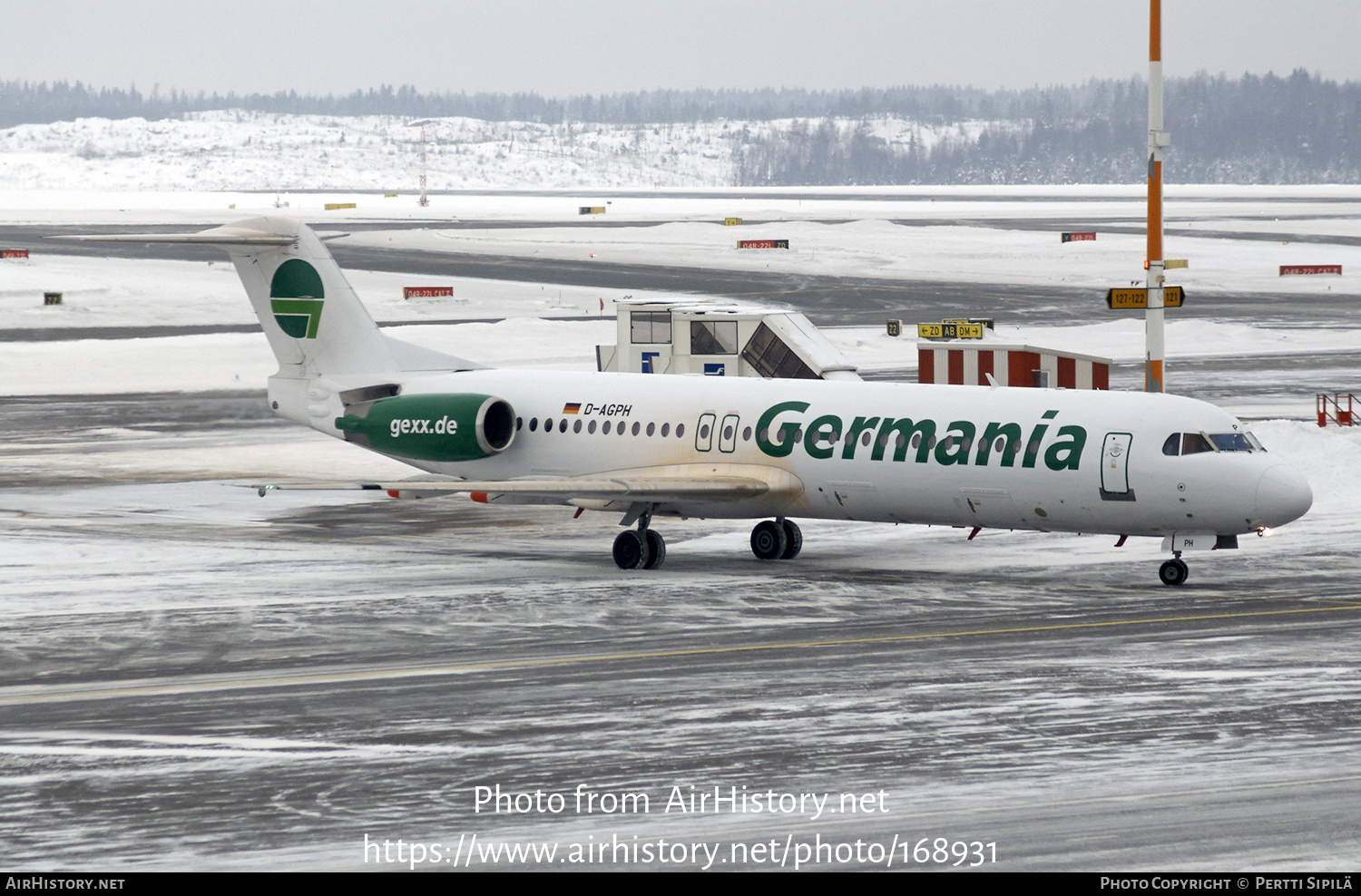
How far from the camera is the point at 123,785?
1645cm

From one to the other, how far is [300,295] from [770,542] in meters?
10.5

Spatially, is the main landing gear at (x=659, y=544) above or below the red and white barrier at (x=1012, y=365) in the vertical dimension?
below

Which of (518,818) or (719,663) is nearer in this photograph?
(518,818)

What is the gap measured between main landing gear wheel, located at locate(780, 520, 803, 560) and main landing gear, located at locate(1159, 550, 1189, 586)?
6.33m

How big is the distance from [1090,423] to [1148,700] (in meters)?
8.01

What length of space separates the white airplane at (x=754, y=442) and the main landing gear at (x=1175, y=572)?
2.5 inches

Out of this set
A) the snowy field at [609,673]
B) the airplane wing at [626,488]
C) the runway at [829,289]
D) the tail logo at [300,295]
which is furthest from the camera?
the runway at [829,289]

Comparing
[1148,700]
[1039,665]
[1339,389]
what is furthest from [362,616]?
[1339,389]

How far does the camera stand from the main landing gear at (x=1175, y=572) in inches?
1053

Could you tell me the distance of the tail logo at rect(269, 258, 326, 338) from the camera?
33.6 meters

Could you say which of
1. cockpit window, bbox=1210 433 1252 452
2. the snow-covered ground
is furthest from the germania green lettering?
the snow-covered ground

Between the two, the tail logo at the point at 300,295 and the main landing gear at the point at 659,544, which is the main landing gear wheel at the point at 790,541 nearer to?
the main landing gear at the point at 659,544

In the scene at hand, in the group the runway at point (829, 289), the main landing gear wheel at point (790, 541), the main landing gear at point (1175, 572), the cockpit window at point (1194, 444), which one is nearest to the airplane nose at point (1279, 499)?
the cockpit window at point (1194, 444)

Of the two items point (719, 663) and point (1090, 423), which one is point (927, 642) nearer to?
point (719, 663)
